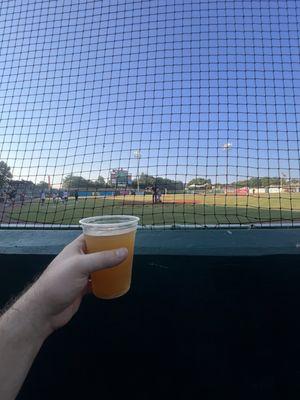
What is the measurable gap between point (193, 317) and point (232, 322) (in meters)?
0.16

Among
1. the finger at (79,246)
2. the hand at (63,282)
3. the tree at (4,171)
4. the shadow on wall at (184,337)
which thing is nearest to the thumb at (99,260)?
the hand at (63,282)

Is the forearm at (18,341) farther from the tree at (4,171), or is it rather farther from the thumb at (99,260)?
the tree at (4,171)

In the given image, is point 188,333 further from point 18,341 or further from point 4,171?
point 4,171

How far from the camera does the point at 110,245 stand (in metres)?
0.98

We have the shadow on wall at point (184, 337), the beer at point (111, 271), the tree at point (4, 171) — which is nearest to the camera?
the beer at point (111, 271)

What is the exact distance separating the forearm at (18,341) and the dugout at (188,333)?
541mm

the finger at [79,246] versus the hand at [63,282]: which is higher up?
the finger at [79,246]

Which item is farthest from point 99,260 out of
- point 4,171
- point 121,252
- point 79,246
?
point 4,171

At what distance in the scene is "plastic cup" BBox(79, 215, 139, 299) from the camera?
38.9 inches

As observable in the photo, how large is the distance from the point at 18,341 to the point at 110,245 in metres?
0.34

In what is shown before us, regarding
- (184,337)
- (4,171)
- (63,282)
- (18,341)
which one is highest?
(4,171)

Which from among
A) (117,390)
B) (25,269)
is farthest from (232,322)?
(25,269)

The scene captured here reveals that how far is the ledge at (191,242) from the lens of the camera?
4.71 feet

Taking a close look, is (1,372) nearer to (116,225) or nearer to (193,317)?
(116,225)
